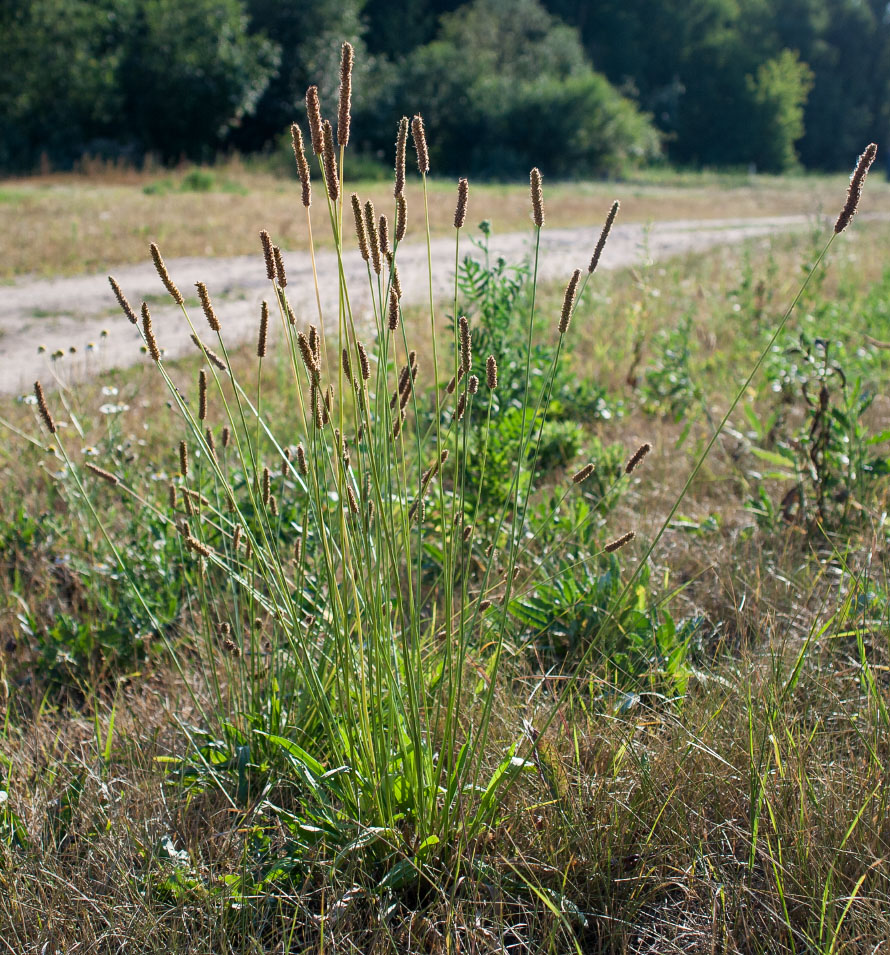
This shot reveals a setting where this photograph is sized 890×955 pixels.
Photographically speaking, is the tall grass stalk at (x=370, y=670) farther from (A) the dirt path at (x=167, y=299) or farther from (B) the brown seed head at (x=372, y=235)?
(A) the dirt path at (x=167, y=299)

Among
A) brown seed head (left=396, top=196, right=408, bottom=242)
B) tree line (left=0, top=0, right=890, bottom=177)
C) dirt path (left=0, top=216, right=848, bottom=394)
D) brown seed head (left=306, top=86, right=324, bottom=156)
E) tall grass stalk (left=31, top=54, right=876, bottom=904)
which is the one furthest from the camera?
tree line (left=0, top=0, right=890, bottom=177)

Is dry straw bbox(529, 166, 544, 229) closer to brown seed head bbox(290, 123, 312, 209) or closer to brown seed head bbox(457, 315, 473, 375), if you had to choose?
brown seed head bbox(457, 315, 473, 375)

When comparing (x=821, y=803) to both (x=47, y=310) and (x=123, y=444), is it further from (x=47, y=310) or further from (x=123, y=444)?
(x=47, y=310)

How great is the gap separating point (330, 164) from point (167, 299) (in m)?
5.46

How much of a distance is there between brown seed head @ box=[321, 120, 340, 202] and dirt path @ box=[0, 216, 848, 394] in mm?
2344

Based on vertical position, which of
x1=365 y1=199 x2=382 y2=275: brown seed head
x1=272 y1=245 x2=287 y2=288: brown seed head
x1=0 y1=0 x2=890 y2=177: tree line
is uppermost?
x1=0 y1=0 x2=890 y2=177: tree line

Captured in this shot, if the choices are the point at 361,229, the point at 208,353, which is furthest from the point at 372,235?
the point at 208,353

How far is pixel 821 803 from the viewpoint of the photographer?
54.1 inches

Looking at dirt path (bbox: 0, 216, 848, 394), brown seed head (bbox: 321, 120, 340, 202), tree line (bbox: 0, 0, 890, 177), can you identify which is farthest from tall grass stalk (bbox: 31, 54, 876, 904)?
tree line (bbox: 0, 0, 890, 177)

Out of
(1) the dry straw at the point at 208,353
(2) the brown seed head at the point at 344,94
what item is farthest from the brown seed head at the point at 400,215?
(1) the dry straw at the point at 208,353

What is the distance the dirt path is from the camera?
461 centimetres

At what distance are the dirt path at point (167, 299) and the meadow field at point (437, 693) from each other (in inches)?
56.7

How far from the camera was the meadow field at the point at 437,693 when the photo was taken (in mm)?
1273

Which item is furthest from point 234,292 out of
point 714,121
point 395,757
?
point 714,121
